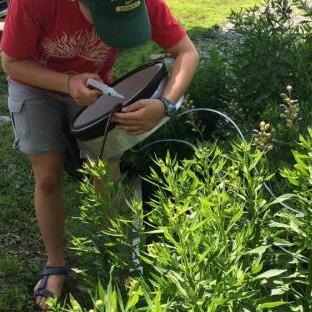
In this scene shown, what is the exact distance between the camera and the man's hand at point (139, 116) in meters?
2.32

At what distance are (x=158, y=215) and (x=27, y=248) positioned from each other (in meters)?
1.72

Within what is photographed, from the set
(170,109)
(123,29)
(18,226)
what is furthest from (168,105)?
(18,226)

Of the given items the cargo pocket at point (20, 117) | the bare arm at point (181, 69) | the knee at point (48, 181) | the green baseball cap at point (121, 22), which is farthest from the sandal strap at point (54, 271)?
the green baseball cap at point (121, 22)

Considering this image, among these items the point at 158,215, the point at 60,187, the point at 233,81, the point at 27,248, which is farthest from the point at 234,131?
the point at 158,215

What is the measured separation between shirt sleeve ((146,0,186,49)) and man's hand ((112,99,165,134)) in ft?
1.03

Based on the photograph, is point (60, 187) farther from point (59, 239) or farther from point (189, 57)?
point (189, 57)

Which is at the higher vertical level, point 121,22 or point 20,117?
point 121,22

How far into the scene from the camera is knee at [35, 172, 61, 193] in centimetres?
273

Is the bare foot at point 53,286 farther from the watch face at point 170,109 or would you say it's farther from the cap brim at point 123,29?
the cap brim at point 123,29

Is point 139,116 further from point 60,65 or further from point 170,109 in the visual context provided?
point 60,65

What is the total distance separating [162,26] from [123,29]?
284 mm

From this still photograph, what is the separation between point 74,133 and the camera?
8.05ft

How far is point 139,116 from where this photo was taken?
7.61 feet

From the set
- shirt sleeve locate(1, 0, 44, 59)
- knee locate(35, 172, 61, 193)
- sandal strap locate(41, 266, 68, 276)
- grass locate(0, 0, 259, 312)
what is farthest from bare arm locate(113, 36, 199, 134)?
grass locate(0, 0, 259, 312)
